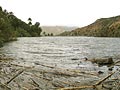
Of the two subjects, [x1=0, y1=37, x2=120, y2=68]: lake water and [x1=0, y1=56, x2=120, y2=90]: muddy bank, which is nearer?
→ [x1=0, y1=56, x2=120, y2=90]: muddy bank

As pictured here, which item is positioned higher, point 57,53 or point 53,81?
point 53,81

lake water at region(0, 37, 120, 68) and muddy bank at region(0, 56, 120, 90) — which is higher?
muddy bank at region(0, 56, 120, 90)

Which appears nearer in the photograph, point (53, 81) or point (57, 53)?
point (53, 81)

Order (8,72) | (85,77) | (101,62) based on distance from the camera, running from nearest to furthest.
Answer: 1. (85,77)
2. (8,72)
3. (101,62)

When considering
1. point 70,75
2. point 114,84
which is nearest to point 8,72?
point 70,75

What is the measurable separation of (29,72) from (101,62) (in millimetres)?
16372

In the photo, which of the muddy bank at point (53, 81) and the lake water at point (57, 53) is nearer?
the muddy bank at point (53, 81)

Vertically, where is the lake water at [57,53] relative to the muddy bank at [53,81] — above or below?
below

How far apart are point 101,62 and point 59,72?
558 inches

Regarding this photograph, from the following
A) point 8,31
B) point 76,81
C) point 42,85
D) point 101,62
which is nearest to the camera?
point 42,85

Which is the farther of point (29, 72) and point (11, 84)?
point (29, 72)

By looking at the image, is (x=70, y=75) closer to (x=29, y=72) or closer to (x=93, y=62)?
(x=29, y=72)

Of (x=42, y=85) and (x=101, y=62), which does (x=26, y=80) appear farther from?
(x=101, y=62)

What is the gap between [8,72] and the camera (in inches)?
1223
